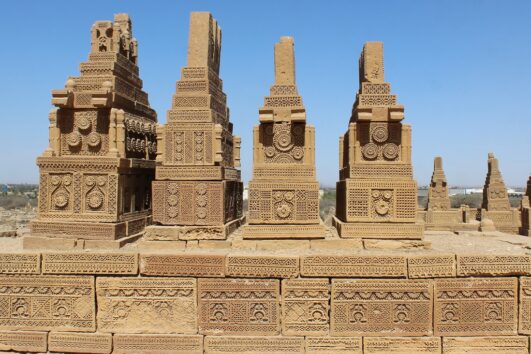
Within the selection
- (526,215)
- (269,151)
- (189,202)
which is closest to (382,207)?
(269,151)

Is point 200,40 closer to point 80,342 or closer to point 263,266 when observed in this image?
point 263,266

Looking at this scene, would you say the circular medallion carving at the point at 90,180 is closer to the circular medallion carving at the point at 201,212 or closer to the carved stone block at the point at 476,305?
the circular medallion carving at the point at 201,212

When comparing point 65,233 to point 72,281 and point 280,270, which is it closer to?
point 72,281

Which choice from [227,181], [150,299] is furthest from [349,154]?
[150,299]

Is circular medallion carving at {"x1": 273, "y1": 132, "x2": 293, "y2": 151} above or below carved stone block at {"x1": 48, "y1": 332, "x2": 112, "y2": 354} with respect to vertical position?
above

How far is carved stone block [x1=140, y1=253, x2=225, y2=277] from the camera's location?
516 centimetres

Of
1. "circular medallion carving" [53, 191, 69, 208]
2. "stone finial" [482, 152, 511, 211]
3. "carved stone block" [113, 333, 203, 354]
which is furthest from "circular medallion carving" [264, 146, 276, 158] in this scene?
"stone finial" [482, 152, 511, 211]

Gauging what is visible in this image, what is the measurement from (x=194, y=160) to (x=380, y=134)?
9.48 ft

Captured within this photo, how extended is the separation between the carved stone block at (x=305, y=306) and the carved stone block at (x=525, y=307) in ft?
7.96

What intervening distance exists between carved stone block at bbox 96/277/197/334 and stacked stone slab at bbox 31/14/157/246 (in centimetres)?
99

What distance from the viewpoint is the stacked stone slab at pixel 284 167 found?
600cm

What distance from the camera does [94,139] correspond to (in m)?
6.27

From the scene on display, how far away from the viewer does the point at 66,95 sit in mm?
6137

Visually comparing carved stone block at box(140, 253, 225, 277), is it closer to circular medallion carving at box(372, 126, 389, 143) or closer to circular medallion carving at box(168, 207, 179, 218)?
circular medallion carving at box(168, 207, 179, 218)
